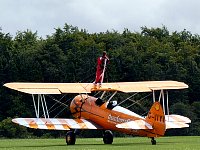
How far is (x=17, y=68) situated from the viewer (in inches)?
2606

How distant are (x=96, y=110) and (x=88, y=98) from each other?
127 cm

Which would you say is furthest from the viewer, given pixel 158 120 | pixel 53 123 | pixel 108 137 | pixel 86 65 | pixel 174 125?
pixel 86 65

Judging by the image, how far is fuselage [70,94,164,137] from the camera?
115 feet

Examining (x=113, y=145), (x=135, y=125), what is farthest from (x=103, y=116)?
(x=135, y=125)

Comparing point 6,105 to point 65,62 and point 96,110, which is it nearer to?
point 65,62

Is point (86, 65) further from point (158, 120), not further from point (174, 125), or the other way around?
point (158, 120)

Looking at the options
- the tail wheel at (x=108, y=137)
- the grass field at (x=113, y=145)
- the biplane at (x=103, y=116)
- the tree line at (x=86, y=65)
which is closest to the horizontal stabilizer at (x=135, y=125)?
the biplane at (x=103, y=116)

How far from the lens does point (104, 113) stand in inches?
1454

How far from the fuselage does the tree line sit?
67.2 ft

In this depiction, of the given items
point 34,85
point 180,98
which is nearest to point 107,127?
point 34,85

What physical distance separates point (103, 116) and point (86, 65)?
30.4m

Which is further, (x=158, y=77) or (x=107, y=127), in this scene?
(x=158, y=77)

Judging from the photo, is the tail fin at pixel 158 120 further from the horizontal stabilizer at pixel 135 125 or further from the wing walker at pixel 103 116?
the horizontal stabilizer at pixel 135 125

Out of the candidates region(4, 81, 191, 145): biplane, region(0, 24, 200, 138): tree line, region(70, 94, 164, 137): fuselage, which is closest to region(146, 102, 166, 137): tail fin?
region(4, 81, 191, 145): biplane
